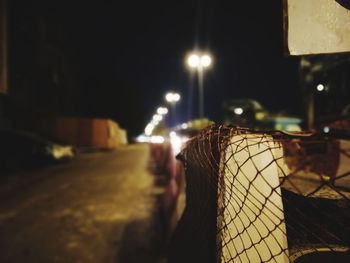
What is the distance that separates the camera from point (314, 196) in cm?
204

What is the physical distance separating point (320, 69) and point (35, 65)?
954 inches

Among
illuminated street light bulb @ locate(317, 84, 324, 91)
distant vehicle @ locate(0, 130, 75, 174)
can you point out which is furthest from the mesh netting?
distant vehicle @ locate(0, 130, 75, 174)

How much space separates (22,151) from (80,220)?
30.3 feet

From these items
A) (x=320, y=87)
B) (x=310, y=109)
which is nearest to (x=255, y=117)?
(x=310, y=109)

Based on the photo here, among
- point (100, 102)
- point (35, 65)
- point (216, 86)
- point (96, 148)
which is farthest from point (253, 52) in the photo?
point (100, 102)

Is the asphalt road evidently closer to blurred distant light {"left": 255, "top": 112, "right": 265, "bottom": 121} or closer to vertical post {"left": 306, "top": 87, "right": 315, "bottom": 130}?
vertical post {"left": 306, "top": 87, "right": 315, "bottom": 130}

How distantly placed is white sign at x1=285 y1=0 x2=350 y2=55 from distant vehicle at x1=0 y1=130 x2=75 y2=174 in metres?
13.9

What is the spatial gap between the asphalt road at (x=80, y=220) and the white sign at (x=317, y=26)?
3.70m

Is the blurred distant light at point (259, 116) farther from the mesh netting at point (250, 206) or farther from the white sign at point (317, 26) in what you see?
the mesh netting at point (250, 206)

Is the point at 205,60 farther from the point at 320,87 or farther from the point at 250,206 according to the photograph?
the point at 250,206

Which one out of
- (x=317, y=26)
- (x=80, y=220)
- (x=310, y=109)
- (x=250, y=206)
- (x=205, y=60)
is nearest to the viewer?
(x=250, y=206)

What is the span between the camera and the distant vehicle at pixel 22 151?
14.1 metres

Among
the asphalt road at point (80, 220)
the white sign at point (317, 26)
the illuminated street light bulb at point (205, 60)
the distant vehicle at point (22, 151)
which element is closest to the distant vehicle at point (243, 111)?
the illuminated street light bulb at point (205, 60)

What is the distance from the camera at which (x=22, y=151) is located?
1477 centimetres
